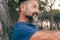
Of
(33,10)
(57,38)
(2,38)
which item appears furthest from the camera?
(2,38)

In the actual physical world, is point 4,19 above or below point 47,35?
below

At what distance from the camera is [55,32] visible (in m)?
0.73

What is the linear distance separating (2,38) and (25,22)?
318 centimetres

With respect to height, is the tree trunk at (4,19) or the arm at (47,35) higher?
the arm at (47,35)

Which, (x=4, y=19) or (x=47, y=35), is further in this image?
(x=4, y=19)

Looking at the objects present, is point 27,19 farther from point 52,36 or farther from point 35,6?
point 52,36

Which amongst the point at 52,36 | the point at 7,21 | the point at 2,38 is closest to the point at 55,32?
the point at 52,36

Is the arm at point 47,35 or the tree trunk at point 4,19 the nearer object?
the arm at point 47,35

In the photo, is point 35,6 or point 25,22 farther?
point 25,22

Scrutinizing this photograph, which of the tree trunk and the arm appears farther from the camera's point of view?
the tree trunk

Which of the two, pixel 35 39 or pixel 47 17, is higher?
pixel 35 39

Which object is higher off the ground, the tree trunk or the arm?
the arm

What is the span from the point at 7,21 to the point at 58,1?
11206 millimetres

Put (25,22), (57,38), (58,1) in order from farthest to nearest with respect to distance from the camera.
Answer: (58,1) → (25,22) → (57,38)
